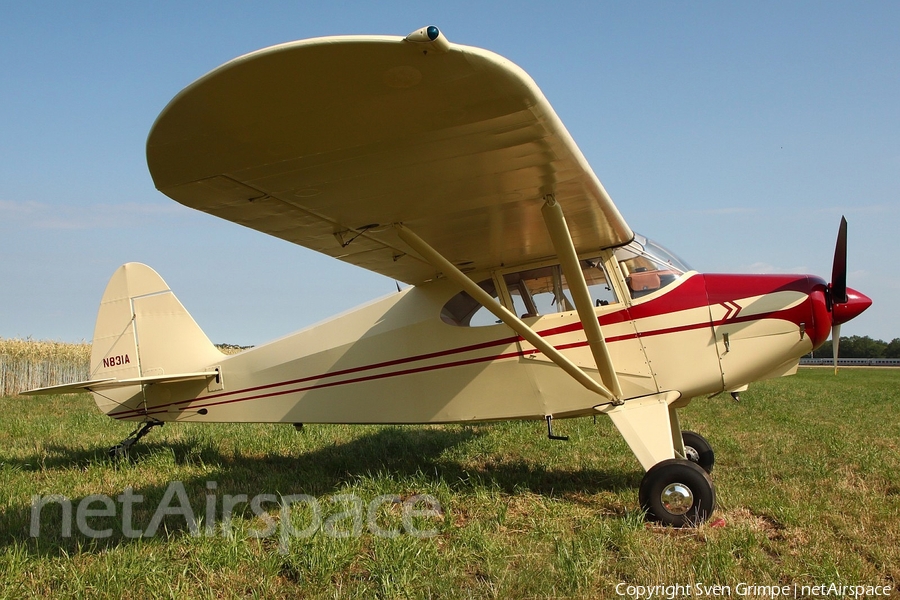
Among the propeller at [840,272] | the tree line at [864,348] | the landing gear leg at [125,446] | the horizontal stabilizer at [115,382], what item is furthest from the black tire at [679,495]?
the tree line at [864,348]

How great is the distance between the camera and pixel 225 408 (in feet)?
22.1

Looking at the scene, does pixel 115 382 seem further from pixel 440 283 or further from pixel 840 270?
pixel 840 270

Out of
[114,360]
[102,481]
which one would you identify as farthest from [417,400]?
[114,360]

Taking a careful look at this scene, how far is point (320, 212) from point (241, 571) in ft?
7.82

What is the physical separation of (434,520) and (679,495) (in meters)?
1.78

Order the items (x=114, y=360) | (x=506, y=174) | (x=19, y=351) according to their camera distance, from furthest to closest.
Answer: (x=19, y=351) < (x=114, y=360) < (x=506, y=174)

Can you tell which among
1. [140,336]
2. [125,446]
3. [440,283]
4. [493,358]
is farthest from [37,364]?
[493,358]

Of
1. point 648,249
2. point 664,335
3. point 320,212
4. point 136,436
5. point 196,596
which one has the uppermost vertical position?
point 320,212

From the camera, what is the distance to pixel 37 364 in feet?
68.1

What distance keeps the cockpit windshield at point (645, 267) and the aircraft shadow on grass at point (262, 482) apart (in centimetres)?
181

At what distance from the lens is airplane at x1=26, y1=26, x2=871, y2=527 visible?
9.16 feet

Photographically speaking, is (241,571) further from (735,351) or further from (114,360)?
(114,360)

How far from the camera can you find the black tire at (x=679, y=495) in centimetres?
419

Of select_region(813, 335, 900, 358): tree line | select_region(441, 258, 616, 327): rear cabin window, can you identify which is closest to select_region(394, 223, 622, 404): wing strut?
select_region(441, 258, 616, 327): rear cabin window
